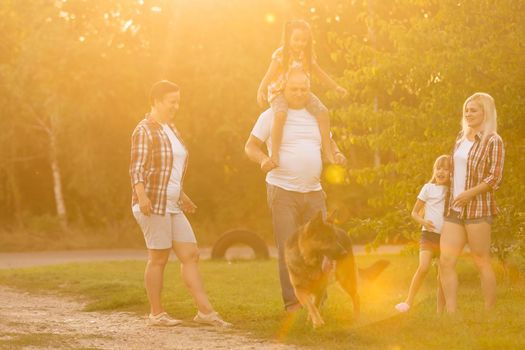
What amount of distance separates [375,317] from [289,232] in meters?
1.23

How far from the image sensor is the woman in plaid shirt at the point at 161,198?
27.3 feet

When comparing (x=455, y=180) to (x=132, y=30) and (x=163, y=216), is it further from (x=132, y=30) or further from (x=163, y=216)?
(x=132, y=30)

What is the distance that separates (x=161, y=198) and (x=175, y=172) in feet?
1.05

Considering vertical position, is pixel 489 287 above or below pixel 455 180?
below

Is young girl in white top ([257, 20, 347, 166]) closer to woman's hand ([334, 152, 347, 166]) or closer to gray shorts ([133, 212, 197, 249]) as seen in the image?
woman's hand ([334, 152, 347, 166])

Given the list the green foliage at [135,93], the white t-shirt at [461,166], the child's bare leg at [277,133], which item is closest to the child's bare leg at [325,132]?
the child's bare leg at [277,133]

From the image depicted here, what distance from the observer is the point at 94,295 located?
40.7 ft

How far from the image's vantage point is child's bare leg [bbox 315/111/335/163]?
891 centimetres

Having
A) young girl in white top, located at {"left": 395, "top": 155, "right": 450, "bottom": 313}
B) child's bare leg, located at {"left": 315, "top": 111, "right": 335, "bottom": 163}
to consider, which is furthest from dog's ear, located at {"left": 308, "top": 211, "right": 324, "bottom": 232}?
young girl in white top, located at {"left": 395, "top": 155, "right": 450, "bottom": 313}

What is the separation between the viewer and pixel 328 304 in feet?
33.2

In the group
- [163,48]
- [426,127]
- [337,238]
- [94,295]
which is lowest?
[94,295]

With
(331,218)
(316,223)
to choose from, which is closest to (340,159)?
(331,218)

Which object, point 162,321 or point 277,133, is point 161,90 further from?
point 162,321

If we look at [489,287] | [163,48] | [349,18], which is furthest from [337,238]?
[349,18]
